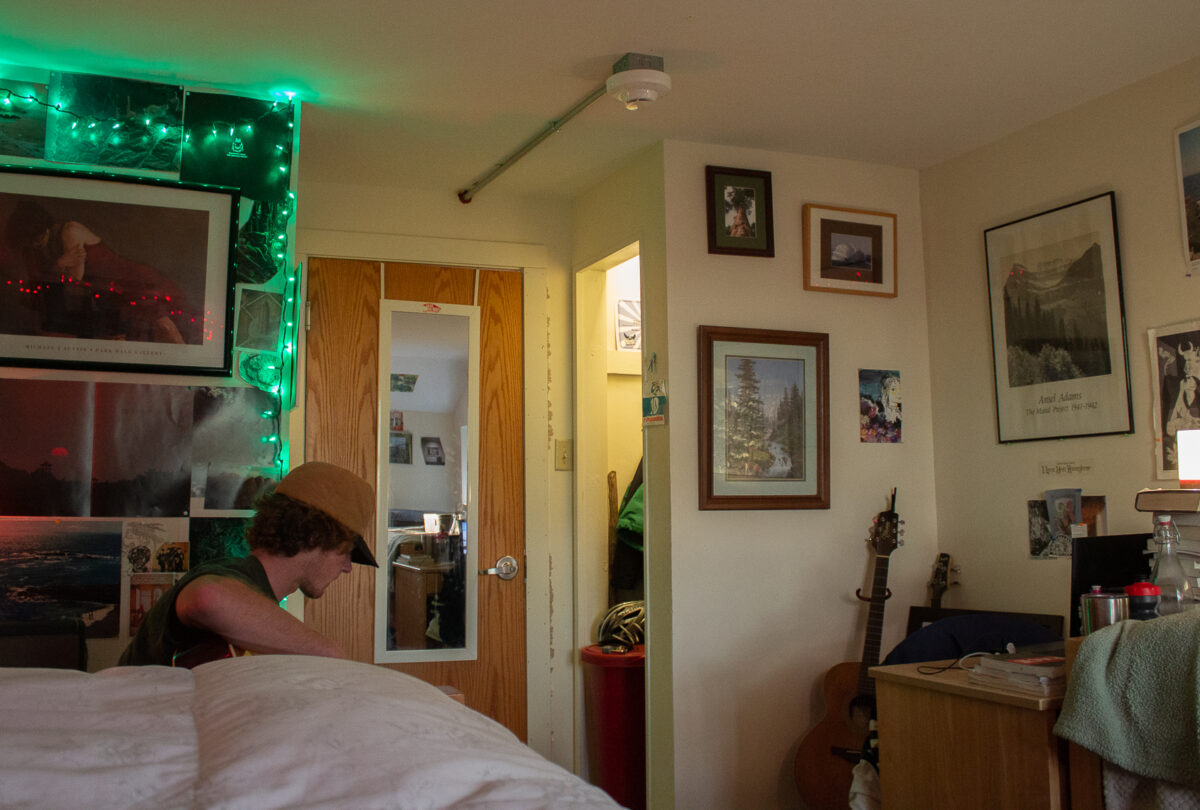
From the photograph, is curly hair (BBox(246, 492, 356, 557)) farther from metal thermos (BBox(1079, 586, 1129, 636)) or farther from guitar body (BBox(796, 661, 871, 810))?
guitar body (BBox(796, 661, 871, 810))

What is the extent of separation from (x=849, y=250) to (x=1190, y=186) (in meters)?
1.15

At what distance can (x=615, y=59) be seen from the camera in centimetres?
282

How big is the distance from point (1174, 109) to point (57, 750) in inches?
127

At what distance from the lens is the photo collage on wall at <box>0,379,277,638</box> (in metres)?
2.77

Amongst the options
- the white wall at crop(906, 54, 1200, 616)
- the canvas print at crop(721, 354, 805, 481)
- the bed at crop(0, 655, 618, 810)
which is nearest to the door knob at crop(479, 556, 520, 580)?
the canvas print at crop(721, 354, 805, 481)

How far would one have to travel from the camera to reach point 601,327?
13.4ft

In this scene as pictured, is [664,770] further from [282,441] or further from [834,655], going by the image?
[282,441]

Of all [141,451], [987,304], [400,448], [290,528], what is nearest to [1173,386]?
[987,304]

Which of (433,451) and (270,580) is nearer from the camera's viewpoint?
(270,580)

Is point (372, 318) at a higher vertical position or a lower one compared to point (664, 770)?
higher

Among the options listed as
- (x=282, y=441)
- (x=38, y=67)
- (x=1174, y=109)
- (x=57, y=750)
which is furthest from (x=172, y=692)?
(x=1174, y=109)

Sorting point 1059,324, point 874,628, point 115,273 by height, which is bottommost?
point 874,628

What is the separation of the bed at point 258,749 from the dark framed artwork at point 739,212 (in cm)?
274

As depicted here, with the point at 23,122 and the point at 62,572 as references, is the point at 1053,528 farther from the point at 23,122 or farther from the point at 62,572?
the point at 23,122
